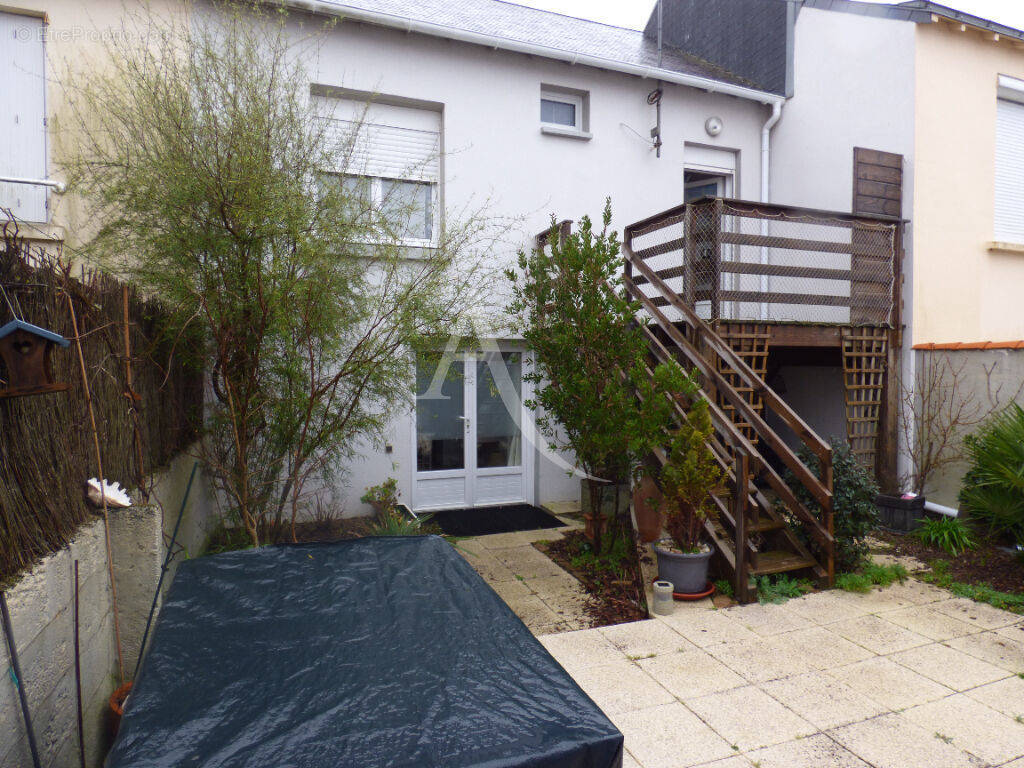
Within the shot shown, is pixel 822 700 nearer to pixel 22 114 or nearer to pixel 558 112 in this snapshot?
pixel 558 112

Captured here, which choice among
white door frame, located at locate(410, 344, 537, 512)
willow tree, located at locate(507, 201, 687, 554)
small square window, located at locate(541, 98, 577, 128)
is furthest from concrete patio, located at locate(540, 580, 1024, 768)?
small square window, located at locate(541, 98, 577, 128)

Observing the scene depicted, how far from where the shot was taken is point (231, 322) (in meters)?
3.80

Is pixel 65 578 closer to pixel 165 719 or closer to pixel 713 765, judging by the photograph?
pixel 165 719

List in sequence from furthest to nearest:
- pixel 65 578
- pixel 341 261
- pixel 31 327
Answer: pixel 341 261, pixel 65 578, pixel 31 327

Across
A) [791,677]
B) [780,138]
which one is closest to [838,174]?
[780,138]

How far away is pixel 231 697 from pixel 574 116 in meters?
7.07

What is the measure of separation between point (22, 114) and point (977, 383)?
8.81m

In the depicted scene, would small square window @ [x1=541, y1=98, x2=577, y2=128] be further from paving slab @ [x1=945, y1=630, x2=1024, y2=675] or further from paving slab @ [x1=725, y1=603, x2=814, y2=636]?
paving slab @ [x1=945, y1=630, x2=1024, y2=675]

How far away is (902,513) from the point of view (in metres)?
5.82

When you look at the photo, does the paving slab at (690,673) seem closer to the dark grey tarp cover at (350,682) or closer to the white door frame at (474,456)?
the dark grey tarp cover at (350,682)

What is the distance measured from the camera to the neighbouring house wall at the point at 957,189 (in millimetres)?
6258

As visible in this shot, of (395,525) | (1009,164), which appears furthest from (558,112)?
(1009,164)

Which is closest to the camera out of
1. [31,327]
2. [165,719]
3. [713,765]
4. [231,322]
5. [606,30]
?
[165,719]

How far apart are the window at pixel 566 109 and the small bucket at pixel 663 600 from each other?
16.5 feet
